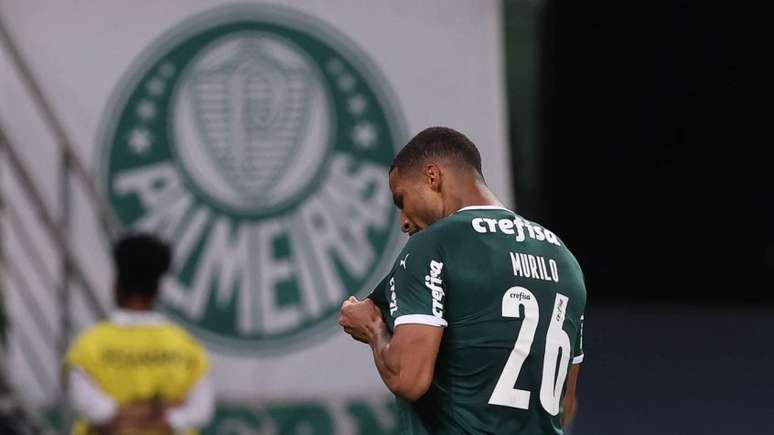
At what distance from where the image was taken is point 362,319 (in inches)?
181

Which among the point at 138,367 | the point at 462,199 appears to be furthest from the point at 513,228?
the point at 138,367

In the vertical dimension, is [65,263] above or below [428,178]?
below

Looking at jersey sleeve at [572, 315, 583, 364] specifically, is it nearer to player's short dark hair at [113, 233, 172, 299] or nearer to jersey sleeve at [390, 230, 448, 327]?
jersey sleeve at [390, 230, 448, 327]

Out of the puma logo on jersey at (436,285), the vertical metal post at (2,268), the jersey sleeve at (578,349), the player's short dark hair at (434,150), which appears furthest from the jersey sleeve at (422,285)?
the vertical metal post at (2,268)

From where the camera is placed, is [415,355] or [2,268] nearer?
[415,355]

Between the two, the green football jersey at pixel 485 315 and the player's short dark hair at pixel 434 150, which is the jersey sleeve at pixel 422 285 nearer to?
the green football jersey at pixel 485 315

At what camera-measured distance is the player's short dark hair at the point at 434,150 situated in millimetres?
4660

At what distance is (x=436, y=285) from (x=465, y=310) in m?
0.11

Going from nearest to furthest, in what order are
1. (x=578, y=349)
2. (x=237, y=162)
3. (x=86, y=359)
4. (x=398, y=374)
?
(x=398, y=374)
(x=578, y=349)
(x=86, y=359)
(x=237, y=162)

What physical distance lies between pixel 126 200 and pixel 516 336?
4.94m

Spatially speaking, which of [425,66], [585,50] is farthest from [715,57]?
[425,66]

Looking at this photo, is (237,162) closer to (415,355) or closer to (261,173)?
(261,173)

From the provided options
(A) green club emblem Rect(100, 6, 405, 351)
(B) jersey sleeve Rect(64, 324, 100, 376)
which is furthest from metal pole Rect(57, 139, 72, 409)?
(B) jersey sleeve Rect(64, 324, 100, 376)

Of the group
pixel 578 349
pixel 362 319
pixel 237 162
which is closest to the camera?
pixel 362 319
